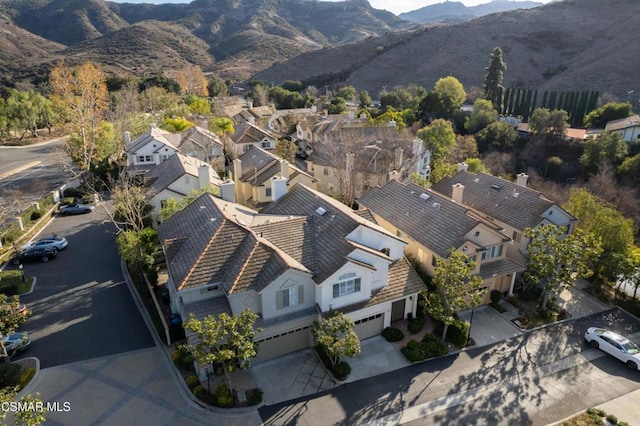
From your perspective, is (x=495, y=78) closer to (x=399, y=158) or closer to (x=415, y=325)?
(x=399, y=158)

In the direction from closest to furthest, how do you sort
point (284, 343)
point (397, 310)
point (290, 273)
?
point (290, 273), point (284, 343), point (397, 310)

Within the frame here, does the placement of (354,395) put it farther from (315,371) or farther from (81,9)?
(81,9)

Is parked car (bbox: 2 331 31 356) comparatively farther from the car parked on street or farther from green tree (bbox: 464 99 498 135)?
green tree (bbox: 464 99 498 135)

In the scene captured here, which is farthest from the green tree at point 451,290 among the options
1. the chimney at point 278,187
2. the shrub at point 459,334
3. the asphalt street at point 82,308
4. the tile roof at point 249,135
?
the tile roof at point 249,135

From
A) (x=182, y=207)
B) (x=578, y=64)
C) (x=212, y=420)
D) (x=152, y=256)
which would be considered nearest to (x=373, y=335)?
(x=212, y=420)

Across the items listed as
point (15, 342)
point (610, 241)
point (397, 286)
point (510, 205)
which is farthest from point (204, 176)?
point (610, 241)

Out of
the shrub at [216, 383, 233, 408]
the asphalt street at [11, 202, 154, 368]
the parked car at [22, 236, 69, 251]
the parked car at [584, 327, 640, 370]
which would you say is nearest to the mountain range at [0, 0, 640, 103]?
the parked car at [584, 327, 640, 370]
